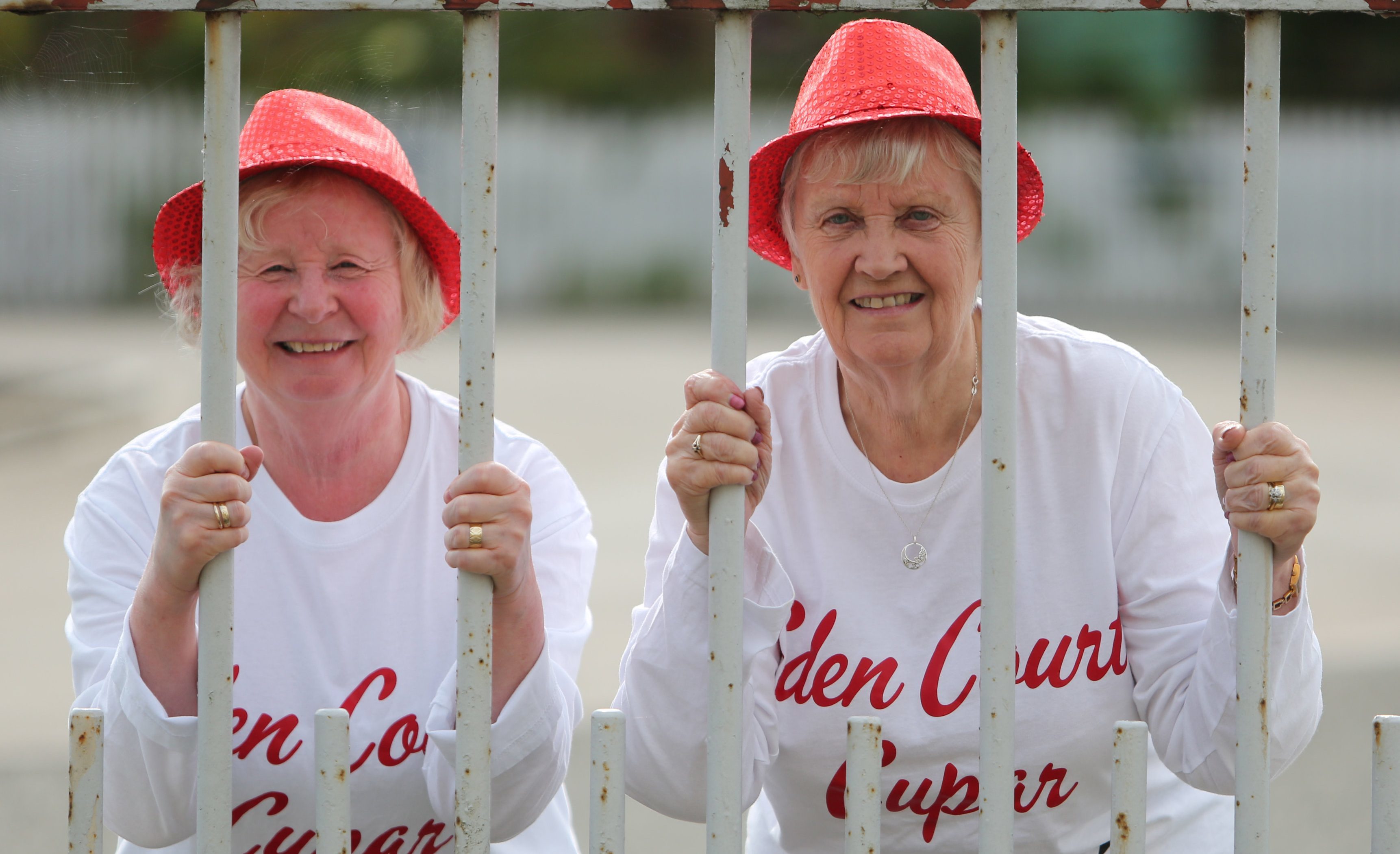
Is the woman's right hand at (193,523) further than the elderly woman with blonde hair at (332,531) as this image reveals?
No

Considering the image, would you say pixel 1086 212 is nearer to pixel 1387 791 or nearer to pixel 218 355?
pixel 1387 791

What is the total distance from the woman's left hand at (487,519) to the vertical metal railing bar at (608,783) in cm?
16

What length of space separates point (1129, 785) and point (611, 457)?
7507 mm

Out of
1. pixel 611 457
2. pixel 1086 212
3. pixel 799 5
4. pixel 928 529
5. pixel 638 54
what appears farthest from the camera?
pixel 1086 212

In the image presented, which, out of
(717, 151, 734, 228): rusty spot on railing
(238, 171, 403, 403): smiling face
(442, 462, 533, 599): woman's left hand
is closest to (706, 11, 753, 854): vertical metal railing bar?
(717, 151, 734, 228): rusty spot on railing

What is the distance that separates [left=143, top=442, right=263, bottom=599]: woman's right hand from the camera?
114 centimetres

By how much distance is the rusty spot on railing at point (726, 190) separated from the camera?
1.07 metres

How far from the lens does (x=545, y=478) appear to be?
1812 mm

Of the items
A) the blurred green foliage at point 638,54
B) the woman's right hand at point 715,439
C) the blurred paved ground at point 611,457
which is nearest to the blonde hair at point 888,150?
the blurred green foliage at point 638,54

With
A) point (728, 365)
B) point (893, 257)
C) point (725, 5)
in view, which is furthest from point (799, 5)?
point (893, 257)

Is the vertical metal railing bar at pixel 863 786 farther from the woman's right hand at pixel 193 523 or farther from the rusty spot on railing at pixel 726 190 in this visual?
the woman's right hand at pixel 193 523

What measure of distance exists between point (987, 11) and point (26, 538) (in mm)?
6914

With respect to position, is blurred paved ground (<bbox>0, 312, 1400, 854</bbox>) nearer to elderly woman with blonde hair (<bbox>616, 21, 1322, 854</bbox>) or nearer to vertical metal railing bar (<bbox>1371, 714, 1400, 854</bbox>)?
elderly woman with blonde hair (<bbox>616, 21, 1322, 854</bbox>)

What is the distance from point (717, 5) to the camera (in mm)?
1068
